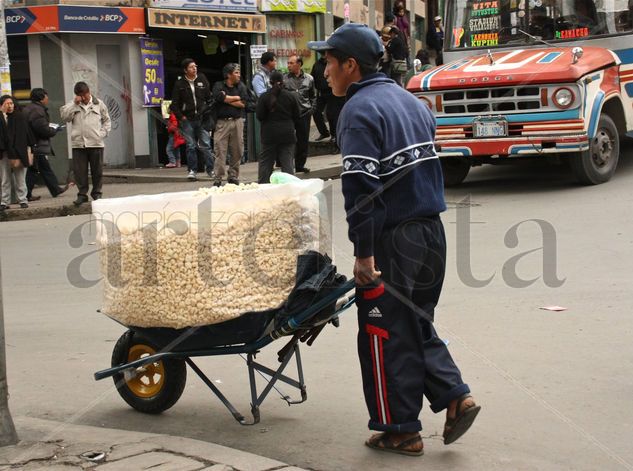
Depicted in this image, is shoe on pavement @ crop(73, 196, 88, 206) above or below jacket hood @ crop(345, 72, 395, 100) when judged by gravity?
below

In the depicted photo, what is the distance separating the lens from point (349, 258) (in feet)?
30.0

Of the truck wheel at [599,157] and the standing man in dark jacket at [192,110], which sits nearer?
the truck wheel at [599,157]

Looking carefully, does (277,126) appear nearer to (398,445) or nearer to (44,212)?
(44,212)

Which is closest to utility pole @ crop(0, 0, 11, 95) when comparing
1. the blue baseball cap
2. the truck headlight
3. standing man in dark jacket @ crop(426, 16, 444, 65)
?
the truck headlight

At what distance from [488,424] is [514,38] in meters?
9.15

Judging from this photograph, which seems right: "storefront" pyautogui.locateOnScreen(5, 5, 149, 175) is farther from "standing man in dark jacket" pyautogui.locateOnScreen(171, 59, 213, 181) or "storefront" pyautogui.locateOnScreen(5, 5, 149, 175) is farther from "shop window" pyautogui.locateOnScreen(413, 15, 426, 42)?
"shop window" pyautogui.locateOnScreen(413, 15, 426, 42)

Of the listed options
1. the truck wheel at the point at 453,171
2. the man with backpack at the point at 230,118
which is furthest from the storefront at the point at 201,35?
the truck wheel at the point at 453,171

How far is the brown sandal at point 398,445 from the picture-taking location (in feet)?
14.2

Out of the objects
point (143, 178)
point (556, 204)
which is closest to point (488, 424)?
point (556, 204)

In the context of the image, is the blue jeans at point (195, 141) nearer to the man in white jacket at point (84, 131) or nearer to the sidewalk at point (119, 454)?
the man in white jacket at point (84, 131)

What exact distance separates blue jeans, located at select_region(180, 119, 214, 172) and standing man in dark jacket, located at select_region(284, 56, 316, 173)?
1.56 m

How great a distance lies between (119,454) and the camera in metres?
4.12

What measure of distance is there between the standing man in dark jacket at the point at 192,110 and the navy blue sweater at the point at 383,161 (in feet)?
39.3

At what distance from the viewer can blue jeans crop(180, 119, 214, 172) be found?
53.5ft
